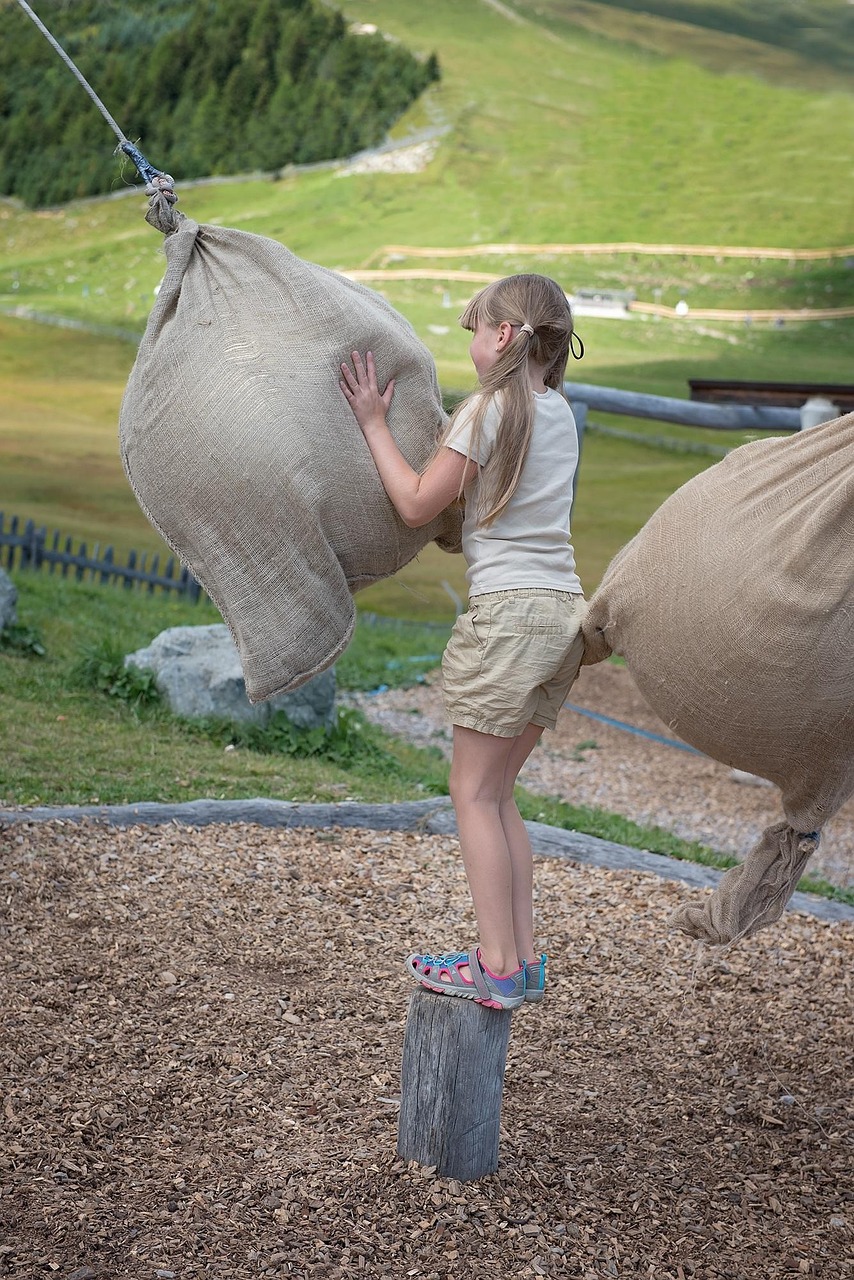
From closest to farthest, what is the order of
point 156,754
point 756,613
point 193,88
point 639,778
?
point 756,613 < point 156,754 < point 639,778 < point 193,88

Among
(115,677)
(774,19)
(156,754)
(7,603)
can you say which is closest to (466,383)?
(7,603)

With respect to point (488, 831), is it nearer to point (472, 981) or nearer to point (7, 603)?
point (472, 981)

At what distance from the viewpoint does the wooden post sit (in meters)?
2.04

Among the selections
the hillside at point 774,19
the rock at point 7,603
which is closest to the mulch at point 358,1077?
the rock at point 7,603

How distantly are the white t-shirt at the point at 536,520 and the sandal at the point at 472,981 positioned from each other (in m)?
0.64

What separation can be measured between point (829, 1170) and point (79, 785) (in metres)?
2.59

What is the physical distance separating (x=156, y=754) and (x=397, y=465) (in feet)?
9.12

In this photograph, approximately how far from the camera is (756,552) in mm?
1813

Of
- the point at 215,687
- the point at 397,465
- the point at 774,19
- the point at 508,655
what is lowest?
the point at 215,687

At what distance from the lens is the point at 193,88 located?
8711mm

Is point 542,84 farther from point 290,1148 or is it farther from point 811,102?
point 290,1148

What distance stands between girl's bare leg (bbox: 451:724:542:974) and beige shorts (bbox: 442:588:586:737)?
0.06 meters

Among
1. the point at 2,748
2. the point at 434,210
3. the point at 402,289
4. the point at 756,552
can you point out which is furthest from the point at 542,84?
the point at 756,552

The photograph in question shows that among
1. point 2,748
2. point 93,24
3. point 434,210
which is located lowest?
point 2,748
